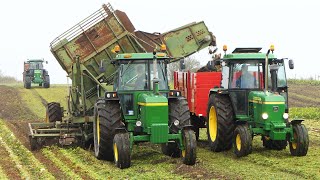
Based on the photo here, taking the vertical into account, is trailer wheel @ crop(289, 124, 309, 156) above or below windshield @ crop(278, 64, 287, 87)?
below

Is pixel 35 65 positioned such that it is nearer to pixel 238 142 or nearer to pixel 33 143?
pixel 33 143

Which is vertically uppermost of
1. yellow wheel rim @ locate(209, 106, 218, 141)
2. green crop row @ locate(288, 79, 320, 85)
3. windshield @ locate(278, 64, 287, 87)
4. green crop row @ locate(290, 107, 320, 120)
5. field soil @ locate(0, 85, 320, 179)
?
windshield @ locate(278, 64, 287, 87)

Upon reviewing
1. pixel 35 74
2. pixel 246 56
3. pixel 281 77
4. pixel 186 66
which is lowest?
pixel 281 77

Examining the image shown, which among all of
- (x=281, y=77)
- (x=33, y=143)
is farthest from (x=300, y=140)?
(x=33, y=143)

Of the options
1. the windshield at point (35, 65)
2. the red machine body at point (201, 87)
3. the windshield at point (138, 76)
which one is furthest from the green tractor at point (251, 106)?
the windshield at point (35, 65)

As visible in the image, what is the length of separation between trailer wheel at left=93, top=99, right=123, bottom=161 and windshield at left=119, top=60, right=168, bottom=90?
0.57 m

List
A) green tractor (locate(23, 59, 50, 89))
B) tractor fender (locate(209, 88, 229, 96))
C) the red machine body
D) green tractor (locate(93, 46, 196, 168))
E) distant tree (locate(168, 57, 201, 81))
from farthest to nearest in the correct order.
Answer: green tractor (locate(23, 59, 50, 89))
distant tree (locate(168, 57, 201, 81))
the red machine body
tractor fender (locate(209, 88, 229, 96))
green tractor (locate(93, 46, 196, 168))

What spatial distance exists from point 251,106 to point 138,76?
2.97 metres

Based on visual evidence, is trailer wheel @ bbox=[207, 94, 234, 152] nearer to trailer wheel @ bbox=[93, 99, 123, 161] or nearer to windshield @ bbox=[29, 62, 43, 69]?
trailer wheel @ bbox=[93, 99, 123, 161]

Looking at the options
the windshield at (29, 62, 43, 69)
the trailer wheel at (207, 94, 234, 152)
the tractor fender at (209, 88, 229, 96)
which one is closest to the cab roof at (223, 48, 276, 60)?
the tractor fender at (209, 88, 229, 96)

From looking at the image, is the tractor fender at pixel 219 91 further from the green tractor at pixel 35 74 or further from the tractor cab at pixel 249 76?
the green tractor at pixel 35 74

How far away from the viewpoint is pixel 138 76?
12.4m

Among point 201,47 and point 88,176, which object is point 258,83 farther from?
point 88,176

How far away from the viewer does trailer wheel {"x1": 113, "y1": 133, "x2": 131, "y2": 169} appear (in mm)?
11164
